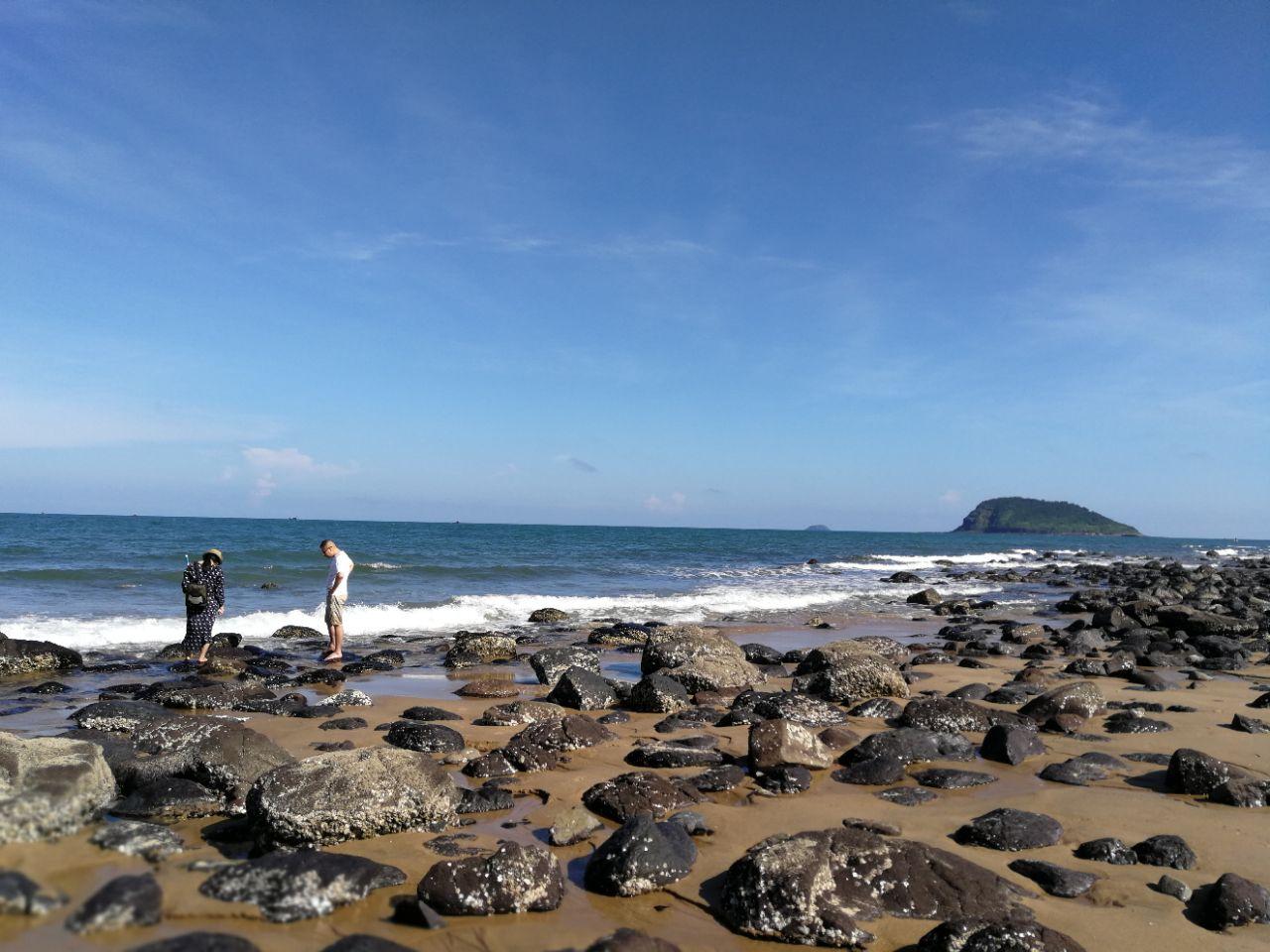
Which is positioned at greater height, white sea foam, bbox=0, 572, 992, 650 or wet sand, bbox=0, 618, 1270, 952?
wet sand, bbox=0, 618, 1270, 952

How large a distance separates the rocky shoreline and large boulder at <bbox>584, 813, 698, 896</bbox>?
14 millimetres

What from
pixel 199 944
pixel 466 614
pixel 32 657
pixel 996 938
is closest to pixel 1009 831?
pixel 996 938

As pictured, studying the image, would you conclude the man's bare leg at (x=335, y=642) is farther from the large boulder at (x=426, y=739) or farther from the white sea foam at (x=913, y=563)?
the white sea foam at (x=913, y=563)

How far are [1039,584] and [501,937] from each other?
35.5m

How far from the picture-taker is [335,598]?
43.6ft

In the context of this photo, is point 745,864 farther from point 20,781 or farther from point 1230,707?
point 1230,707

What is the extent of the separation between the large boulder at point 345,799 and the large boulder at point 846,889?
197 centimetres

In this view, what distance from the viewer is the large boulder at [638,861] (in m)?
4.27

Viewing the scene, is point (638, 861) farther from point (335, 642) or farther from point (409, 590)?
point (409, 590)

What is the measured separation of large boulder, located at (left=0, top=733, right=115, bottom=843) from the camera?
14.1 ft

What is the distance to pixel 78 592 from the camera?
2108cm

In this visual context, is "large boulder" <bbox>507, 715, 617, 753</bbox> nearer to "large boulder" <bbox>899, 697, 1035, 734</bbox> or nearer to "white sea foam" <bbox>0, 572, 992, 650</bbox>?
"large boulder" <bbox>899, 697, 1035, 734</bbox>

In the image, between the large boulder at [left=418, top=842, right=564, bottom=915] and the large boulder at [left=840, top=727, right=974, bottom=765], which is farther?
the large boulder at [left=840, top=727, right=974, bottom=765]

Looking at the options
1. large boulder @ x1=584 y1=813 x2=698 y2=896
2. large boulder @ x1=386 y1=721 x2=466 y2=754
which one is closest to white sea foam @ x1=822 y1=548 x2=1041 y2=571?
large boulder @ x1=386 y1=721 x2=466 y2=754
